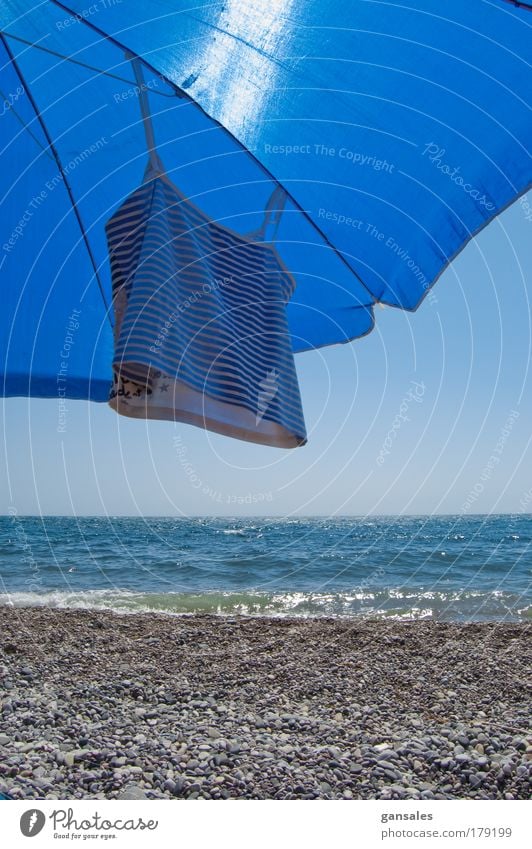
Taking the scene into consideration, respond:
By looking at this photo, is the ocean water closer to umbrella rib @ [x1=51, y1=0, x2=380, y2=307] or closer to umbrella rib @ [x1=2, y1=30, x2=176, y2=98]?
umbrella rib @ [x1=51, y1=0, x2=380, y2=307]

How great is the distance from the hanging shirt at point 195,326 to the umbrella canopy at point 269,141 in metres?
0.28

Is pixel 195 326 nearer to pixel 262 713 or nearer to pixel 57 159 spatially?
pixel 57 159

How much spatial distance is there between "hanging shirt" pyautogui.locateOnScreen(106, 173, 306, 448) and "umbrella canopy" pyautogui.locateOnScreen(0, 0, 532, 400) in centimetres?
28

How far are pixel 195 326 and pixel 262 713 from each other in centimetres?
289

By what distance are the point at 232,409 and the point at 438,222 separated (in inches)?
53.5

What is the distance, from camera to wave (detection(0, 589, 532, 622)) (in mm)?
10156

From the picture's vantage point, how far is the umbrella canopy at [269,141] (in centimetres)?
299

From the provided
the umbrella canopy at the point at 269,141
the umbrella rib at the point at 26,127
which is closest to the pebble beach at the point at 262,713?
the umbrella canopy at the point at 269,141

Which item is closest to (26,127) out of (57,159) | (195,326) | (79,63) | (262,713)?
(57,159)

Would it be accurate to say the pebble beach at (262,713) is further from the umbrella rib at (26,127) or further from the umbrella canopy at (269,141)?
the umbrella rib at (26,127)

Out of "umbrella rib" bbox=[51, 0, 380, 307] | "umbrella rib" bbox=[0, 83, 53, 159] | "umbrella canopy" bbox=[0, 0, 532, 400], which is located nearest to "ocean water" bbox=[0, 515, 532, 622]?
"umbrella canopy" bbox=[0, 0, 532, 400]
